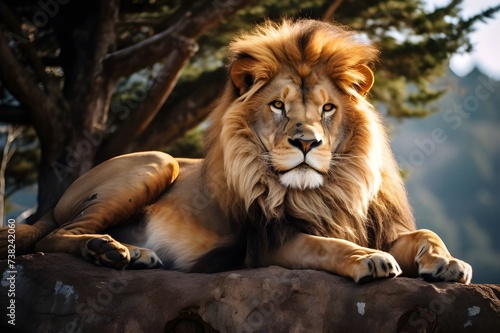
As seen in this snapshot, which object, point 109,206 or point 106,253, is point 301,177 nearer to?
point 106,253

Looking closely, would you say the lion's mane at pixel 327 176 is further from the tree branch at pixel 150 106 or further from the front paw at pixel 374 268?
the tree branch at pixel 150 106

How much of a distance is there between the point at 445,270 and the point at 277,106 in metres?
1.27

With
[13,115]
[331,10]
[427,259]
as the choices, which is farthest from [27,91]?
[427,259]

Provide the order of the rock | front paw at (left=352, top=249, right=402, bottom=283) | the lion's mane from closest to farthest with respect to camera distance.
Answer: the rock → front paw at (left=352, top=249, right=402, bottom=283) → the lion's mane

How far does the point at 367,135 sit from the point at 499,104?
8468 centimetres

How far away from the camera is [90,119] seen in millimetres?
9867

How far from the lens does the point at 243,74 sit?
467cm

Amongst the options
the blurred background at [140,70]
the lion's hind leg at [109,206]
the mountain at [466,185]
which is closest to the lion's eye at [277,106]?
the lion's hind leg at [109,206]

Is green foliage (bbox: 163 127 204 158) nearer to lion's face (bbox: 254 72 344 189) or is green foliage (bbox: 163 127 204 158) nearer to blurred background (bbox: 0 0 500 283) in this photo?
blurred background (bbox: 0 0 500 283)

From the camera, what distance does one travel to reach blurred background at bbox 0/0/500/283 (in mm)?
9398

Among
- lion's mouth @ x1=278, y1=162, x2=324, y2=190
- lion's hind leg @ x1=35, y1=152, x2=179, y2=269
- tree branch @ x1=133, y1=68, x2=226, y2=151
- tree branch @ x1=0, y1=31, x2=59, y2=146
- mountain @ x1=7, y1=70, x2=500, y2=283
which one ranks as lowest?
mountain @ x1=7, y1=70, x2=500, y2=283

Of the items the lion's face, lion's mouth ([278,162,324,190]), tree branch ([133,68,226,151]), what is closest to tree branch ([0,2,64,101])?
tree branch ([133,68,226,151])

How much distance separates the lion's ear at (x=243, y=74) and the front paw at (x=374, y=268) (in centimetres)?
137

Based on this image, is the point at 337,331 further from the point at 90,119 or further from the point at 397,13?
the point at 397,13
